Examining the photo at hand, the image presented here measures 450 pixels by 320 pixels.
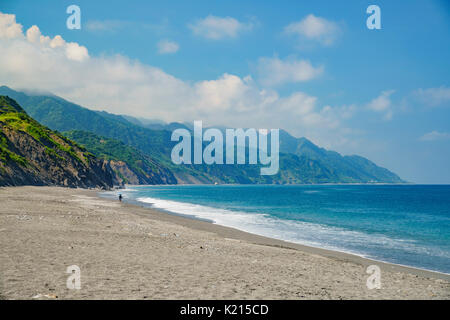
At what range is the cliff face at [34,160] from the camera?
249ft

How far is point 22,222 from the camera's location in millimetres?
20844

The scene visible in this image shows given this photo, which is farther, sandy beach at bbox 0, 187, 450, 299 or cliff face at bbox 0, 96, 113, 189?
cliff face at bbox 0, 96, 113, 189

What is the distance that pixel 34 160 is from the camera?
3733 inches

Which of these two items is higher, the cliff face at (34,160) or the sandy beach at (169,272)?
the cliff face at (34,160)

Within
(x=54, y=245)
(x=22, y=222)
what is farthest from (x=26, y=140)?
(x=54, y=245)

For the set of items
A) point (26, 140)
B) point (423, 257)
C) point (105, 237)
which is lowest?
point (423, 257)

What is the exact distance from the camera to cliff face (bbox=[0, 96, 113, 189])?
249 ft

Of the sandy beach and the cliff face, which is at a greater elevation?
the cliff face

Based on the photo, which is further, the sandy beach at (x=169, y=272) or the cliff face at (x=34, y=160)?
the cliff face at (x=34, y=160)

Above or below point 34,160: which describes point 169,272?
below

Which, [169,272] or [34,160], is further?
[34,160]
